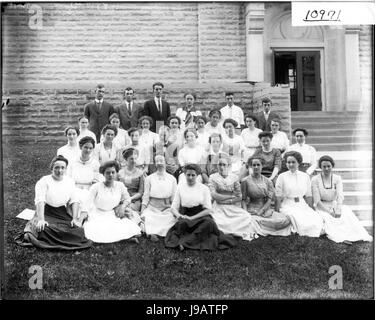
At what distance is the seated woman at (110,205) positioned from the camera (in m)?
4.95

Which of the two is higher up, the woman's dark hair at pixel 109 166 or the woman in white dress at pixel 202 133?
the woman in white dress at pixel 202 133

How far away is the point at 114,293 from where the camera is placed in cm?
484

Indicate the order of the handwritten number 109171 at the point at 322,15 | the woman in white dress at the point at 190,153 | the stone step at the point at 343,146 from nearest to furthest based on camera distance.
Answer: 1. the handwritten number 109171 at the point at 322,15
2. the stone step at the point at 343,146
3. the woman in white dress at the point at 190,153

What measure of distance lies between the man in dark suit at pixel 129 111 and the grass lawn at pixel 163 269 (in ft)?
3.13

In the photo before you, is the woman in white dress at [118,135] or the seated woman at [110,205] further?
the woman in white dress at [118,135]

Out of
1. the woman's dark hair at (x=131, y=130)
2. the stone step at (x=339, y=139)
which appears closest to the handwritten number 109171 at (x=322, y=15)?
the stone step at (x=339, y=139)

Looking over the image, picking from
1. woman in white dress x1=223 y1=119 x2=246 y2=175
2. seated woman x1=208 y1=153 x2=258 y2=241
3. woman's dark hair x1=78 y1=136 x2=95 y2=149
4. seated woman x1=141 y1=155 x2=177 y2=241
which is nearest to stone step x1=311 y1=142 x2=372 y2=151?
woman in white dress x1=223 y1=119 x2=246 y2=175

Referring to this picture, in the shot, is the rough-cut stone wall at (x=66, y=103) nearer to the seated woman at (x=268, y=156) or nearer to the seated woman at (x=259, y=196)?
the seated woman at (x=268, y=156)

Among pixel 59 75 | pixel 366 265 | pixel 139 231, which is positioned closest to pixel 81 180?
pixel 139 231

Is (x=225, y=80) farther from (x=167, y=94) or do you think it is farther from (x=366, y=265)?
(x=366, y=265)

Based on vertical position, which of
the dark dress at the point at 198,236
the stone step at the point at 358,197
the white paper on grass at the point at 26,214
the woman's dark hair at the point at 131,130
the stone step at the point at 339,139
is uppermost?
the woman's dark hair at the point at 131,130

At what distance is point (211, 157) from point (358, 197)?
4.86 feet

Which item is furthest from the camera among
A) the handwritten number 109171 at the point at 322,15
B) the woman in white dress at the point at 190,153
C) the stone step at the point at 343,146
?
the woman in white dress at the point at 190,153

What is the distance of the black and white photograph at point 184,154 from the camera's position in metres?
4.86
